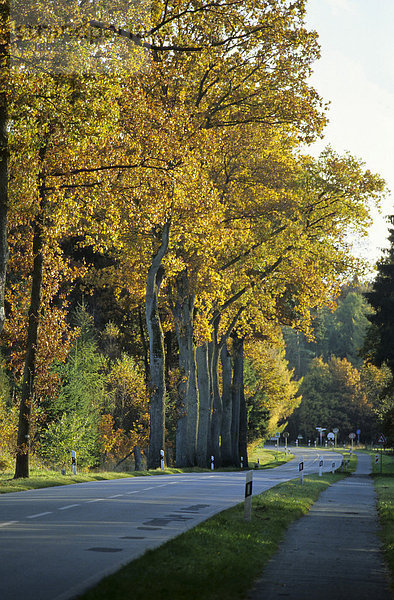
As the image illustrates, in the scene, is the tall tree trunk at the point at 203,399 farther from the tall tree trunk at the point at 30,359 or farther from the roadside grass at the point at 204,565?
the roadside grass at the point at 204,565

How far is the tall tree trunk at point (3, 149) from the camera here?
17.7 metres

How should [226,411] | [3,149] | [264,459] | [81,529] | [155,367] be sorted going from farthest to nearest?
[264,459] → [226,411] → [155,367] → [3,149] → [81,529]

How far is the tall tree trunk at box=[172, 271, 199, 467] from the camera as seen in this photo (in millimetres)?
40375

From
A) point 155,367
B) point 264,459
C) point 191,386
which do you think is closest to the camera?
point 155,367

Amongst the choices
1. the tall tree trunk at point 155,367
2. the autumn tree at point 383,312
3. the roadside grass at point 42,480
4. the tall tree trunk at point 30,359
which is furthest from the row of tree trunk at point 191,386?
the autumn tree at point 383,312

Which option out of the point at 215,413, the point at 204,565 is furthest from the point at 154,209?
the point at 215,413

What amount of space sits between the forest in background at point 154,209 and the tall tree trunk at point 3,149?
48 mm

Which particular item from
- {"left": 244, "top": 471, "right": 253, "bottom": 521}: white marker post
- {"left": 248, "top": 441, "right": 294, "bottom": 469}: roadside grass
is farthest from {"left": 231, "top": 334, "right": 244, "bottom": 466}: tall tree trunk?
{"left": 244, "top": 471, "right": 253, "bottom": 521}: white marker post

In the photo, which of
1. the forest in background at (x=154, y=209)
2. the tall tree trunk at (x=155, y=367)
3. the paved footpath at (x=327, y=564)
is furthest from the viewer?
the tall tree trunk at (x=155, y=367)

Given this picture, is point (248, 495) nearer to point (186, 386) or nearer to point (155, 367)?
point (155, 367)

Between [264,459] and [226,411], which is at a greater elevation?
[226,411]

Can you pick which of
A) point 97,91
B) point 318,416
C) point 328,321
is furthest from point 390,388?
point 328,321

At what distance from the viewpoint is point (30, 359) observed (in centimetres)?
2586

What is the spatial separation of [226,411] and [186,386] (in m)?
13.9
